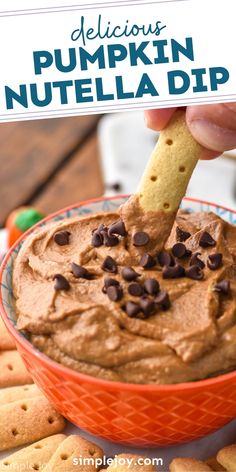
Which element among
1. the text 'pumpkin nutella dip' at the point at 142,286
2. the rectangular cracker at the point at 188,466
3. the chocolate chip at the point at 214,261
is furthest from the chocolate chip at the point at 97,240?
the rectangular cracker at the point at 188,466

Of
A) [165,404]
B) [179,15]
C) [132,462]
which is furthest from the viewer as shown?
[179,15]

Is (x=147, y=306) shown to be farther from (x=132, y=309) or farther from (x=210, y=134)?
(x=210, y=134)

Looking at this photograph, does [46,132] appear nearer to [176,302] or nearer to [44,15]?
[44,15]

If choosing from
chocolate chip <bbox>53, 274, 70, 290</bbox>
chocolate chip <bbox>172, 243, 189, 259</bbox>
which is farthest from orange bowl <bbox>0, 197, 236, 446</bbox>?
chocolate chip <bbox>172, 243, 189, 259</bbox>

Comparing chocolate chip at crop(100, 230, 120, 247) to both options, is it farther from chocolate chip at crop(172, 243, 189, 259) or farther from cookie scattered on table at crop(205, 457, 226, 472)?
cookie scattered on table at crop(205, 457, 226, 472)

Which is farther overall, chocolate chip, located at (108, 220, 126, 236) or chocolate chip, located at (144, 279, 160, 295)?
chocolate chip, located at (108, 220, 126, 236)

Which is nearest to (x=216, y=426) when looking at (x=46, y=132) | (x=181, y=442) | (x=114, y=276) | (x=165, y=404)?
(x=181, y=442)

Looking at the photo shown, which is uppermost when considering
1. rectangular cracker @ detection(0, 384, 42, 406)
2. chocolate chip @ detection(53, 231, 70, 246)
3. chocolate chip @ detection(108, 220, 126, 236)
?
chocolate chip @ detection(108, 220, 126, 236)
